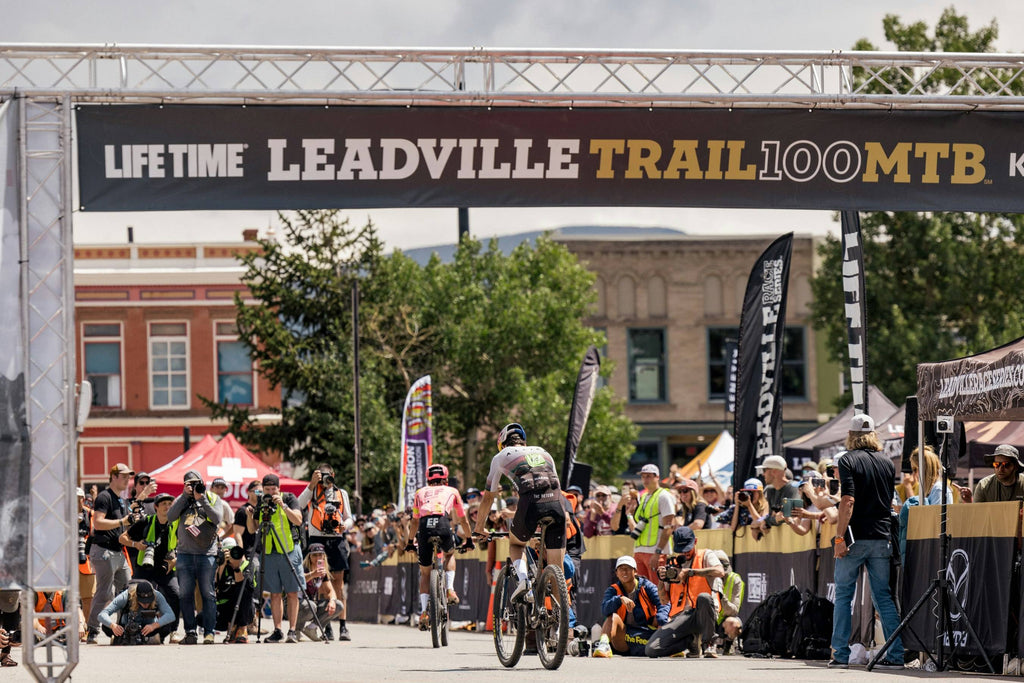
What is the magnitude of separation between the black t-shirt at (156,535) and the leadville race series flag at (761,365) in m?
6.90

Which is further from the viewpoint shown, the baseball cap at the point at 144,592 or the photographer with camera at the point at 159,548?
the photographer with camera at the point at 159,548

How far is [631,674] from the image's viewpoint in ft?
42.3

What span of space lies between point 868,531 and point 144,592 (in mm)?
9134

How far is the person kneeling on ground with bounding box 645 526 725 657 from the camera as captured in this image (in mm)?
16375

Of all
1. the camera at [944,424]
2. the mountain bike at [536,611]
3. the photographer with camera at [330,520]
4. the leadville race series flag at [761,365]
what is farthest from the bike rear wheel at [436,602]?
the camera at [944,424]

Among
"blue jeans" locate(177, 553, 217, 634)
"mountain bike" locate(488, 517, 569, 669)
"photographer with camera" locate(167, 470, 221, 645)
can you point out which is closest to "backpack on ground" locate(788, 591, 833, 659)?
"mountain bike" locate(488, 517, 569, 669)

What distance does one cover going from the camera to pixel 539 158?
1405 centimetres

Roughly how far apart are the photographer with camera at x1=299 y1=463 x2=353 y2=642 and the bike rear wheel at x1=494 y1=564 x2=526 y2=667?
6707 millimetres

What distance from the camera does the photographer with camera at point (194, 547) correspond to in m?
19.2

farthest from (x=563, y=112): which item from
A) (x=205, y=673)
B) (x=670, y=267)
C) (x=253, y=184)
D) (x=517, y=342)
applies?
(x=670, y=267)

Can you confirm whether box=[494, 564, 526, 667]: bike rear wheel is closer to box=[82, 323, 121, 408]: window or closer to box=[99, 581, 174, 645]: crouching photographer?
box=[99, 581, 174, 645]: crouching photographer

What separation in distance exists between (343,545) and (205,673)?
25.2 ft

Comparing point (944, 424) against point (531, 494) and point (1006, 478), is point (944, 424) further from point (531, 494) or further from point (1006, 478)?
point (531, 494)

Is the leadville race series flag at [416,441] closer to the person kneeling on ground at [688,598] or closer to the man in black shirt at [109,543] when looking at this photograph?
the man in black shirt at [109,543]
